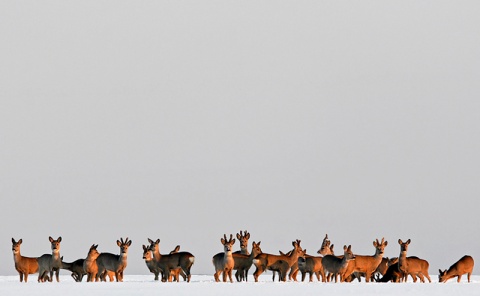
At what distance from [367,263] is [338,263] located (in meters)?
1.35

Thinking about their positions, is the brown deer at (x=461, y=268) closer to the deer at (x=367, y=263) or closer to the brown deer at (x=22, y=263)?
the deer at (x=367, y=263)

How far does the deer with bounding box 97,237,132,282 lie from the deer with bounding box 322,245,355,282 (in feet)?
19.1

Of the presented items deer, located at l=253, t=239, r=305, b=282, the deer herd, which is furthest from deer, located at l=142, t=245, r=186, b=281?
deer, located at l=253, t=239, r=305, b=282

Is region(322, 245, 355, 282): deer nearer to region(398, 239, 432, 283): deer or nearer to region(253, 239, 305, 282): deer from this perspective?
region(253, 239, 305, 282): deer

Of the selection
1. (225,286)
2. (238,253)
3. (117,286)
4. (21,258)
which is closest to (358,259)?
(238,253)

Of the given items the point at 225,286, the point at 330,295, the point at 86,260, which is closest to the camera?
the point at 330,295

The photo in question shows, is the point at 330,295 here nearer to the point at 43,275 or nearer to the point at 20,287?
the point at 20,287

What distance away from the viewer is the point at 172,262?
30.8 meters

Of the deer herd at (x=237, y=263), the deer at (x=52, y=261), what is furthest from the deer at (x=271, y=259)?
the deer at (x=52, y=261)

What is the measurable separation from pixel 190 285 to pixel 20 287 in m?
4.42

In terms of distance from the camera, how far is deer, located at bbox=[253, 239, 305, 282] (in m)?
30.8

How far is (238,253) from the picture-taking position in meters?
31.9

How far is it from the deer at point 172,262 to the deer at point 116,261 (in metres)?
1.05

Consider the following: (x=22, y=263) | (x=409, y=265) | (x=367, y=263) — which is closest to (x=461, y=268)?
(x=409, y=265)
